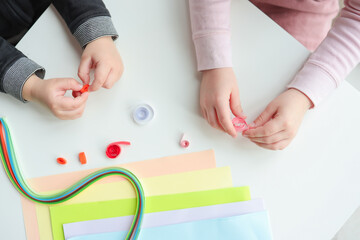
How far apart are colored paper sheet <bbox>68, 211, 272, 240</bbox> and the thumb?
148 millimetres

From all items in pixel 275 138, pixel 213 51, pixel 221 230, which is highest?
pixel 213 51

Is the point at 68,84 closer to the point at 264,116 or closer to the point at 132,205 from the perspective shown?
the point at 132,205

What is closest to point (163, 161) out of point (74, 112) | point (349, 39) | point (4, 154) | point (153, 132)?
point (153, 132)

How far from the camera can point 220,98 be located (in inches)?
21.8

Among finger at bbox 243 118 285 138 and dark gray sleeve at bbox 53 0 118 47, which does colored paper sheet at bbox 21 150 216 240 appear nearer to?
finger at bbox 243 118 285 138

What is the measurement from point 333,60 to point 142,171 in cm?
39

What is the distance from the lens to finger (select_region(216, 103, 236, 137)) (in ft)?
1.79

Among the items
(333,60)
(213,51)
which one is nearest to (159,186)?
(213,51)

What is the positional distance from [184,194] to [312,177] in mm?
217

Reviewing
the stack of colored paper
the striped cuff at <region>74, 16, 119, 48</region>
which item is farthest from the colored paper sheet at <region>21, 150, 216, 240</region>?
the striped cuff at <region>74, 16, 119, 48</region>

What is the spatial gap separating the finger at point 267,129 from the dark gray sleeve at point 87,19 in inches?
11.7

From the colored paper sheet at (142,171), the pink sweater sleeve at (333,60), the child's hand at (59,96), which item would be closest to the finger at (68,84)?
the child's hand at (59,96)

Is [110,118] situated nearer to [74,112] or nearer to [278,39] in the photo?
[74,112]

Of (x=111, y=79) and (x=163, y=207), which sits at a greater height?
(x=111, y=79)
